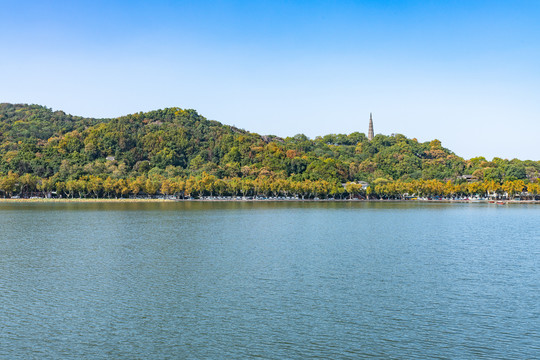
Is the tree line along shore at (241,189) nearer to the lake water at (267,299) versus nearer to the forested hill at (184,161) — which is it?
the forested hill at (184,161)

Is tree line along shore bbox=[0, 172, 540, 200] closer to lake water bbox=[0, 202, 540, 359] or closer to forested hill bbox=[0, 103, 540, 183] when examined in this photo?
forested hill bbox=[0, 103, 540, 183]

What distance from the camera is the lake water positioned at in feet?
51.6

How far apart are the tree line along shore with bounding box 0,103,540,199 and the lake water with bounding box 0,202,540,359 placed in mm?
98922

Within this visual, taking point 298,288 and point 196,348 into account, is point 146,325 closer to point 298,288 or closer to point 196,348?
point 196,348

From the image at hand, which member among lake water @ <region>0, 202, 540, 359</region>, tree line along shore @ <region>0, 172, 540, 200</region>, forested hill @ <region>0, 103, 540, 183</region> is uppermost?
forested hill @ <region>0, 103, 540, 183</region>

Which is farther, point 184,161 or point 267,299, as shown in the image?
point 184,161

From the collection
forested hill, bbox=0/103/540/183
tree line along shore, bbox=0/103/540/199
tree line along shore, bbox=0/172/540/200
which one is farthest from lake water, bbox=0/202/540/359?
forested hill, bbox=0/103/540/183

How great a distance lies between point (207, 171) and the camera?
167 metres

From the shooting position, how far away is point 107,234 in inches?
1743

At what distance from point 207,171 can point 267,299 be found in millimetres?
147625

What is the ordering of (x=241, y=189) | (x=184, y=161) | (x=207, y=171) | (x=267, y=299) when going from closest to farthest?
(x=267, y=299)
(x=241, y=189)
(x=207, y=171)
(x=184, y=161)

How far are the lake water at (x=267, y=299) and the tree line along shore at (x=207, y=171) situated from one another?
98922 millimetres

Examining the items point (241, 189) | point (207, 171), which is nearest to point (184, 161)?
point (207, 171)

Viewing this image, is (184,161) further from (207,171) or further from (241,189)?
(241,189)
